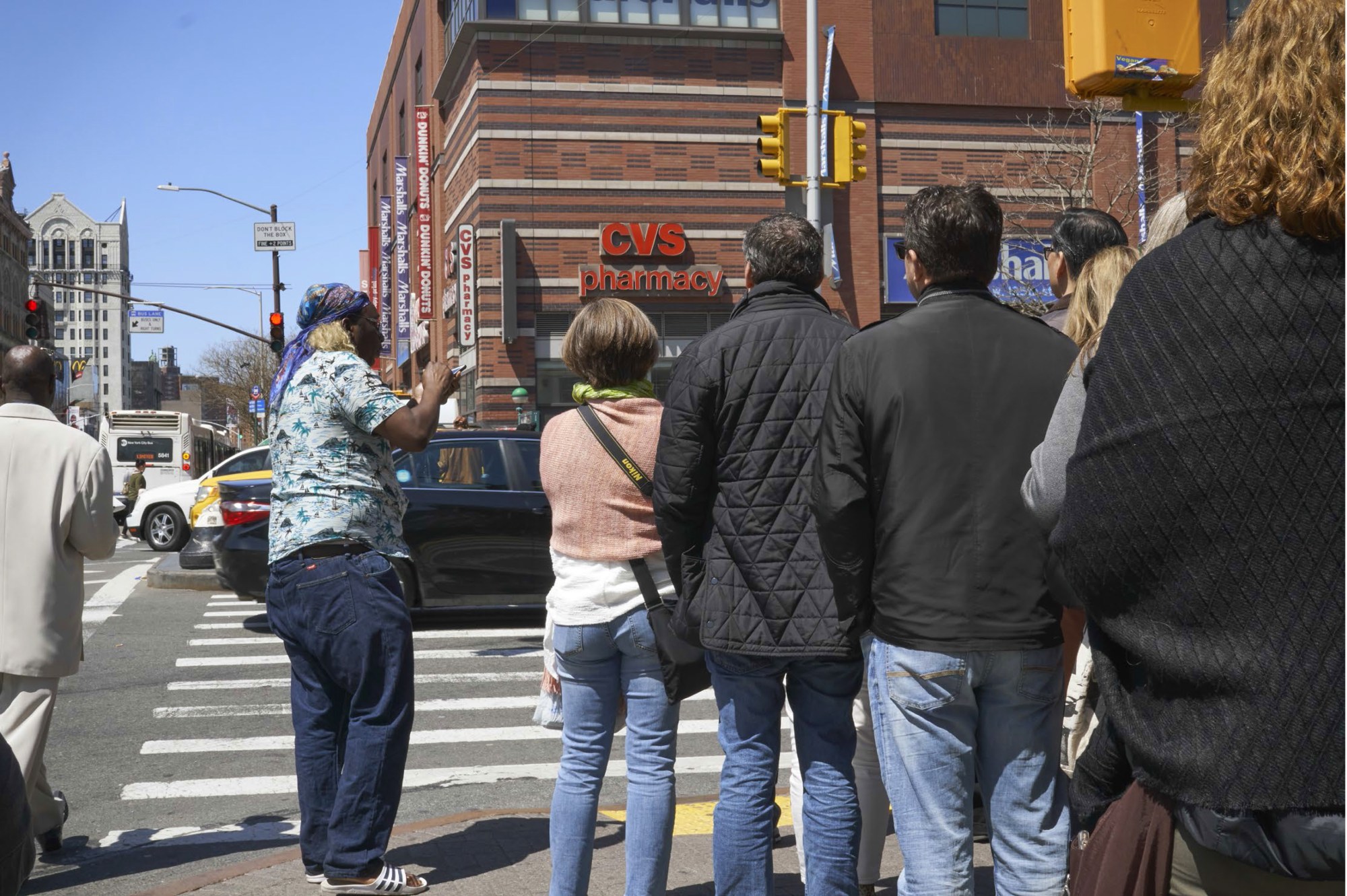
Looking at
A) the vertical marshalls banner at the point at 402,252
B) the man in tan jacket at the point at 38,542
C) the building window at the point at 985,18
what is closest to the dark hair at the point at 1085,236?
the man in tan jacket at the point at 38,542

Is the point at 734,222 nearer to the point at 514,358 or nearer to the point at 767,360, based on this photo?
the point at 514,358

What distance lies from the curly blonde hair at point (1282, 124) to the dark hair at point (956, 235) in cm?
137

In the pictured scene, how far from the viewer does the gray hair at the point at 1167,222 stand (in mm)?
2662

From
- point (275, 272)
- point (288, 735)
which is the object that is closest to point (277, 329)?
point (275, 272)

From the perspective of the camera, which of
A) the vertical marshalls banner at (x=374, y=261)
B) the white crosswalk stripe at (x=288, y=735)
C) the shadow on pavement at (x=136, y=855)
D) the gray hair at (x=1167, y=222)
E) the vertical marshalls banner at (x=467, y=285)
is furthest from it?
the vertical marshalls banner at (x=374, y=261)

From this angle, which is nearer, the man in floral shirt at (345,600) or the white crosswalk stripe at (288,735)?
the man in floral shirt at (345,600)

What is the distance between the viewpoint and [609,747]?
3918 mm

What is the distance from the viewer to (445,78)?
108 feet

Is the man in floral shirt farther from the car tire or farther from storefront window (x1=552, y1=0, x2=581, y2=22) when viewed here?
storefront window (x1=552, y1=0, x2=581, y2=22)

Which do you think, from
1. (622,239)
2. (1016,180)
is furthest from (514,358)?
(1016,180)

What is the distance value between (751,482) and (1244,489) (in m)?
1.84

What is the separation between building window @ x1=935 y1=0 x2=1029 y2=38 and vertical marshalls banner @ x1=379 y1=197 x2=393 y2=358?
25.1 meters

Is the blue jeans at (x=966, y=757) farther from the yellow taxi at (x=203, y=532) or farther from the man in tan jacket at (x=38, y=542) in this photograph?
the yellow taxi at (x=203, y=532)

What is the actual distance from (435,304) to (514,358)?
10.1 m
